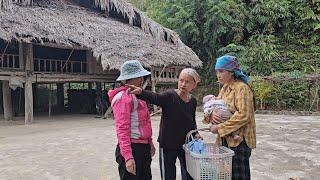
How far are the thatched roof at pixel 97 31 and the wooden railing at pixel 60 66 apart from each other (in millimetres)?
1553

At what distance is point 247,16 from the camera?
1862cm

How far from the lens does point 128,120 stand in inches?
103

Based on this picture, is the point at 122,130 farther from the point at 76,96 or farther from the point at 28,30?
the point at 76,96

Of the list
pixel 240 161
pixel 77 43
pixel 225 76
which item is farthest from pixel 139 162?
pixel 77 43

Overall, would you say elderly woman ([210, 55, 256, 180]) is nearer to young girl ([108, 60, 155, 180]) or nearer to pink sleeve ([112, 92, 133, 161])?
young girl ([108, 60, 155, 180])

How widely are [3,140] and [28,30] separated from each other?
12.5 ft

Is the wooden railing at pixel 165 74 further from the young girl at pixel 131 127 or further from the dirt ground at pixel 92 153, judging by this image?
the young girl at pixel 131 127

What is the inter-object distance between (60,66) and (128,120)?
1187 cm

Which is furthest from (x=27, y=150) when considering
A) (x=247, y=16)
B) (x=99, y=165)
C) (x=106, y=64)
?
(x=247, y=16)

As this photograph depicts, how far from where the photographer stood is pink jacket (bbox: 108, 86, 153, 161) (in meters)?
2.58

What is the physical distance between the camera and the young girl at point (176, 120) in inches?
114

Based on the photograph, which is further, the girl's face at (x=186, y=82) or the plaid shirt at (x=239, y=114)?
the girl's face at (x=186, y=82)

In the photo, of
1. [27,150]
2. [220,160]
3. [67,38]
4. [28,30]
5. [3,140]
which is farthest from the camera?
[67,38]

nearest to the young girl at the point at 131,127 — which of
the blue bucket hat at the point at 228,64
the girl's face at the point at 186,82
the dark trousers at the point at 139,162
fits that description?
the dark trousers at the point at 139,162
